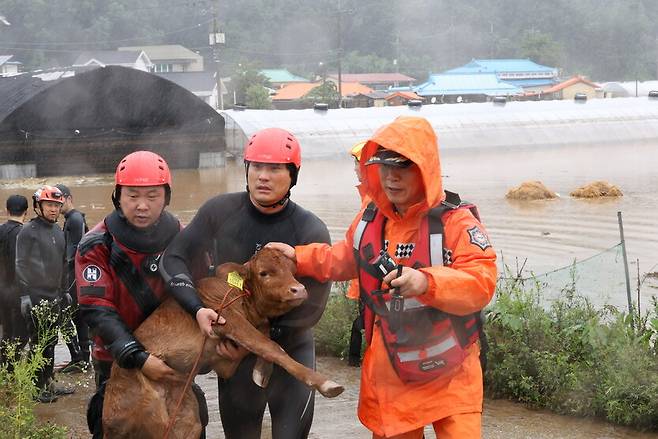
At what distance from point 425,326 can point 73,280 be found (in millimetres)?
5438

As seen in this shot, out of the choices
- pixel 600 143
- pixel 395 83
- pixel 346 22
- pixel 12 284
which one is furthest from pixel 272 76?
pixel 12 284

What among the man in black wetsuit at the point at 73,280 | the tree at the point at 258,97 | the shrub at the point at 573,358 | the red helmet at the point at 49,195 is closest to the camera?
the shrub at the point at 573,358

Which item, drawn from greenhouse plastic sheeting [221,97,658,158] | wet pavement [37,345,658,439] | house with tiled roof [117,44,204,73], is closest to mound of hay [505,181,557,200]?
greenhouse plastic sheeting [221,97,658,158]

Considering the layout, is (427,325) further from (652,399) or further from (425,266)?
(652,399)

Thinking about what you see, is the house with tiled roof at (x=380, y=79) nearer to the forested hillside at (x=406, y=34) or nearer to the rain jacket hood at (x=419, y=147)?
the forested hillside at (x=406, y=34)

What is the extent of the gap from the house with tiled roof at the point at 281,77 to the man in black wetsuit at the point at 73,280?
78003 mm

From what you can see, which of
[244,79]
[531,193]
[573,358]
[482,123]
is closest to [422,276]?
[573,358]

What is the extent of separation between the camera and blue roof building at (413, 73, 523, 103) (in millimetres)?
69875

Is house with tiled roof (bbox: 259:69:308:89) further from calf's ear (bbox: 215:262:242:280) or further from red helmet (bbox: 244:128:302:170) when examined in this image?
calf's ear (bbox: 215:262:242:280)

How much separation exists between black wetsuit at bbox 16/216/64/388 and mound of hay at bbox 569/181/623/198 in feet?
62.5

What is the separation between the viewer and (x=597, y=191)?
25047mm

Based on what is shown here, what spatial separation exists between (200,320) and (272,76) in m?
86.5

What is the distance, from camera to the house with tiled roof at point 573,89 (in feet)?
230

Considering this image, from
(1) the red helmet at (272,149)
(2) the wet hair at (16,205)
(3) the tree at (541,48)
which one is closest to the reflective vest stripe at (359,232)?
(1) the red helmet at (272,149)
